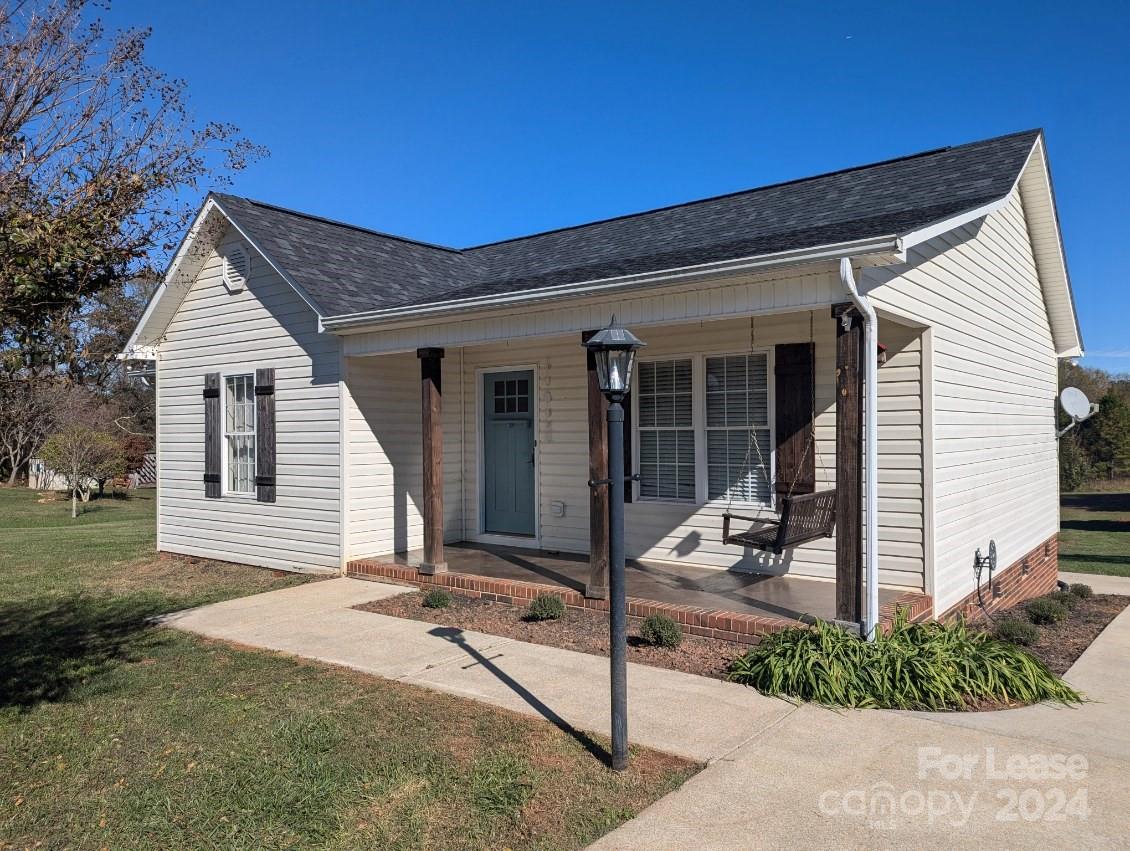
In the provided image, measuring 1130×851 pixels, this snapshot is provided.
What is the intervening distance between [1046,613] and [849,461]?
4.14m

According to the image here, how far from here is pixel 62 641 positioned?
21.7ft

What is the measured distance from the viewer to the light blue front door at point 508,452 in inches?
394

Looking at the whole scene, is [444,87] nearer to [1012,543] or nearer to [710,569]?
[710,569]

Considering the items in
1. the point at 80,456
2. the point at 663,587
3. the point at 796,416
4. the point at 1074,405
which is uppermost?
the point at 1074,405

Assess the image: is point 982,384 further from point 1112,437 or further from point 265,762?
point 1112,437

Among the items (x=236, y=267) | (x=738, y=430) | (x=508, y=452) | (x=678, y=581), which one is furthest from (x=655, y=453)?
(x=236, y=267)

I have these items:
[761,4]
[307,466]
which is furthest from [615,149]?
[307,466]

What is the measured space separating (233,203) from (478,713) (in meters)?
8.28

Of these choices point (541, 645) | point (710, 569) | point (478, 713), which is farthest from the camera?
point (710, 569)

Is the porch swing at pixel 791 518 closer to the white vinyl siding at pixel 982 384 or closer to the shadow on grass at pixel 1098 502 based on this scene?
the white vinyl siding at pixel 982 384

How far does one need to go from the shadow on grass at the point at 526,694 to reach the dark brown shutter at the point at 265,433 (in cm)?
431

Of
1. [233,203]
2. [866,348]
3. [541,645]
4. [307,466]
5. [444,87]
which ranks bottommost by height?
[541,645]

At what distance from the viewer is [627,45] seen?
13.2 meters

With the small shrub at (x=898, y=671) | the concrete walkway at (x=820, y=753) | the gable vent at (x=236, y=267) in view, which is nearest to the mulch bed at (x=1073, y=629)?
the concrete walkway at (x=820, y=753)
